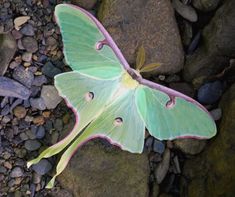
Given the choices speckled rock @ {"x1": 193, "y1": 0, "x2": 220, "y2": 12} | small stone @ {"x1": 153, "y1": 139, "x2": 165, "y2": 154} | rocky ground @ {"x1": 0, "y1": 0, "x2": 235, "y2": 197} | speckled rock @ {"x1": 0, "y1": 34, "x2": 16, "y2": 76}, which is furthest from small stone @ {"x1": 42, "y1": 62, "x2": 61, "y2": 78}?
speckled rock @ {"x1": 193, "y1": 0, "x2": 220, "y2": 12}

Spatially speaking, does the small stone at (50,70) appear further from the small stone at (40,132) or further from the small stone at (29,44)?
the small stone at (40,132)

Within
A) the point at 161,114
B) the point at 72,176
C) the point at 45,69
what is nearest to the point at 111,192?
the point at 72,176

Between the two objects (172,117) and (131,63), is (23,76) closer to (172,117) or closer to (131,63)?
(131,63)

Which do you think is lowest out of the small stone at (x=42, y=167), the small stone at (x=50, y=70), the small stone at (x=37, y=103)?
the small stone at (x=42, y=167)

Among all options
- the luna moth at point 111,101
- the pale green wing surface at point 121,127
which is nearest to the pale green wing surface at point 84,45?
the luna moth at point 111,101

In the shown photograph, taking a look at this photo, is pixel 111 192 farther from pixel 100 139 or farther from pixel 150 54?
pixel 150 54

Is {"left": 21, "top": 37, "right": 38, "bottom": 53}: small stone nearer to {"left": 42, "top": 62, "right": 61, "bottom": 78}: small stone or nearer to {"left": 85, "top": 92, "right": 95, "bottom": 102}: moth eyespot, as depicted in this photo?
{"left": 42, "top": 62, "right": 61, "bottom": 78}: small stone
